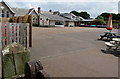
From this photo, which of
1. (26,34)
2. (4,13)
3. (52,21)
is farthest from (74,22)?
(26,34)

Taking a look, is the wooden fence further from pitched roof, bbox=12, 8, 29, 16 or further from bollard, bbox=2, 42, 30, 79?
pitched roof, bbox=12, 8, 29, 16

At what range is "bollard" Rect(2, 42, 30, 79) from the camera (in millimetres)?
3625

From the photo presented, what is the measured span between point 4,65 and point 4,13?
25.9m

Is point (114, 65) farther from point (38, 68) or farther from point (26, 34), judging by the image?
point (26, 34)

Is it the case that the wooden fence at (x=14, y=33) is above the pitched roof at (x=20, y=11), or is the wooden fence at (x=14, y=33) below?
below

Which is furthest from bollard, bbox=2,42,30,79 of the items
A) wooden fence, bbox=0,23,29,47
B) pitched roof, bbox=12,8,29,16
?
pitched roof, bbox=12,8,29,16

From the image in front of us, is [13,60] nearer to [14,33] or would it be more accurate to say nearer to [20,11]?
[14,33]

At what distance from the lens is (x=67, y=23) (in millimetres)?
48281

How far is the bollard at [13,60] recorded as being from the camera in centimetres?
362

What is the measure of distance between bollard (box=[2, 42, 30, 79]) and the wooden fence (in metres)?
2.83

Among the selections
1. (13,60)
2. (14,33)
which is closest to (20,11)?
(14,33)

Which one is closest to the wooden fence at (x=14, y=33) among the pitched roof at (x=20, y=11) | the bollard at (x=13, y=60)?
the bollard at (x=13, y=60)

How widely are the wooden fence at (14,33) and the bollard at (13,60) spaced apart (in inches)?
112

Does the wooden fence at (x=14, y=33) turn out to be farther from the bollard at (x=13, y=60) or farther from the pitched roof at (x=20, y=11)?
the pitched roof at (x=20, y=11)
